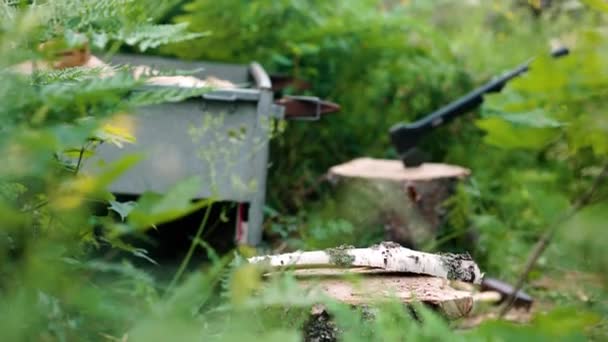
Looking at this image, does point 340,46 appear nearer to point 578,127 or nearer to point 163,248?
point 163,248

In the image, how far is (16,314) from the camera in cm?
73

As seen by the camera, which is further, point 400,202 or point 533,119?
point 400,202

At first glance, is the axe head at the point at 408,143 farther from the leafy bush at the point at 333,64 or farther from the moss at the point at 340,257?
the moss at the point at 340,257

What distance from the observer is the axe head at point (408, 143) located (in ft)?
15.4

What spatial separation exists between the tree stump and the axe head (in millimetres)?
163

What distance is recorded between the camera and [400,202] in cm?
441

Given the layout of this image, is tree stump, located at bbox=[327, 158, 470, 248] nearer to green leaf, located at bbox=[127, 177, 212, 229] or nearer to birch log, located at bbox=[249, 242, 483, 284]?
birch log, located at bbox=[249, 242, 483, 284]

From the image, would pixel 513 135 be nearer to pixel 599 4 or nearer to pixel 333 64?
pixel 599 4

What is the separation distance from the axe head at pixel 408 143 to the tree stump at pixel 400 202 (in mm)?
163

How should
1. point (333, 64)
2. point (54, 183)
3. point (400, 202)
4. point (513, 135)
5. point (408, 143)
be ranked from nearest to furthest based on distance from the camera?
point (54, 183) < point (513, 135) < point (400, 202) < point (408, 143) < point (333, 64)

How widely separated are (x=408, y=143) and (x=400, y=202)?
0.47 metres

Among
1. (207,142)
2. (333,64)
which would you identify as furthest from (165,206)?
(333,64)

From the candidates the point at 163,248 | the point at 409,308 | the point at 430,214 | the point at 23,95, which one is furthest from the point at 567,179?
the point at 23,95

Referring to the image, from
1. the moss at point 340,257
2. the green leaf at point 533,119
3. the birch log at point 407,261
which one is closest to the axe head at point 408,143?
the birch log at point 407,261
